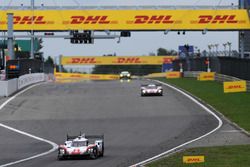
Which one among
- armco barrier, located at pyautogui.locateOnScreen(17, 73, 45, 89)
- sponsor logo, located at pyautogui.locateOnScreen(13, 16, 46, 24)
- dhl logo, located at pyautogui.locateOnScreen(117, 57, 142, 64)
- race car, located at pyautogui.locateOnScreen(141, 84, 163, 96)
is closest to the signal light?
armco barrier, located at pyautogui.locateOnScreen(17, 73, 45, 89)

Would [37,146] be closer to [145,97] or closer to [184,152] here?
[184,152]

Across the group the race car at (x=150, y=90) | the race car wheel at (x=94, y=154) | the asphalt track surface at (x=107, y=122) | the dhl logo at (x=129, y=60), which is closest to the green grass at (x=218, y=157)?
the asphalt track surface at (x=107, y=122)

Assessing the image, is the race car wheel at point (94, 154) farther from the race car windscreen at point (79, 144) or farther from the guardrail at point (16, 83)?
Result: the guardrail at point (16, 83)

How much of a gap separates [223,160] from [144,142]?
7.79 meters

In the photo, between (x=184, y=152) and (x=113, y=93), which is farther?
(x=113, y=93)

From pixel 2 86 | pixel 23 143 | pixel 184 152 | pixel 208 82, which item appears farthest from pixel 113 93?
pixel 184 152

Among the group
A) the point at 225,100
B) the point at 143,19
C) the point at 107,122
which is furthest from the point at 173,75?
the point at 107,122

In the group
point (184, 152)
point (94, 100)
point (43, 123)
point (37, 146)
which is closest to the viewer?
point (184, 152)

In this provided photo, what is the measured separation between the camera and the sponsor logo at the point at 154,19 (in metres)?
84.3

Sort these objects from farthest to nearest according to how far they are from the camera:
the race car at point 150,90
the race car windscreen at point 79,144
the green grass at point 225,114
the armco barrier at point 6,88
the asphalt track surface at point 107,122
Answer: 1. the armco barrier at point 6,88
2. the race car at point 150,90
3. the asphalt track surface at point 107,122
4. the race car windscreen at point 79,144
5. the green grass at point 225,114

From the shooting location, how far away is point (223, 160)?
21734 mm

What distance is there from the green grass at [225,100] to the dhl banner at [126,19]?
23.2 m

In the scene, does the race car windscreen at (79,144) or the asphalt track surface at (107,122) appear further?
the asphalt track surface at (107,122)

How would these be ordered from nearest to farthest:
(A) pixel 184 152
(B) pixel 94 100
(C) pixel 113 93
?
(A) pixel 184 152, (B) pixel 94 100, (C) pixel 113 93
